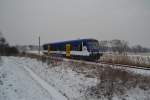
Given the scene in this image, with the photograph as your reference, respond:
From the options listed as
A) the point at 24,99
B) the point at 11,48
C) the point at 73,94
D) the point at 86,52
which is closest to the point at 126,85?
the point at 73,94

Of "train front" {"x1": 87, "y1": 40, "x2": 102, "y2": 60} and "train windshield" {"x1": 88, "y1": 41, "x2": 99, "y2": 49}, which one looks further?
"train windshield" {"x1": 88, "y1": 41, "x2": 99, "y2": 49}

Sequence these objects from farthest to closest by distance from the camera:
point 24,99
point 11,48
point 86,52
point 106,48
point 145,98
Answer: point 11,48
point 106,48
point 86,52
point 24,99
point 145,98

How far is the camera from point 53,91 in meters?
10.7

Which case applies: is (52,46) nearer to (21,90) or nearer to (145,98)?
(21,90)

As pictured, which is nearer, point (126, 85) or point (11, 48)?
point (126, 85)

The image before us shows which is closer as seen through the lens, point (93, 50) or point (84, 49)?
point (93, 50)

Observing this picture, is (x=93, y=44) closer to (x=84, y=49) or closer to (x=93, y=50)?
(x=93, y=50)

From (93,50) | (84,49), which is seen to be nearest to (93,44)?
(93,50)

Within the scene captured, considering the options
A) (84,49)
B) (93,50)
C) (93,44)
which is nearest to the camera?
(93,50)

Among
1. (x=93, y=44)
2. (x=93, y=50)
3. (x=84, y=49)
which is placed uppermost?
(x=93, y=44)

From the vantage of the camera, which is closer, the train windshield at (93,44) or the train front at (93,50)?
the train front at (93,50)

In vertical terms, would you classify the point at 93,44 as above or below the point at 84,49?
above

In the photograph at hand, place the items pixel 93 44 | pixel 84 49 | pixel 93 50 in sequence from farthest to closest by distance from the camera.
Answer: pixel 93 44 → pixel 84 49 → pixel 93 50

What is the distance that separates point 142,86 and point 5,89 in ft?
25.9
